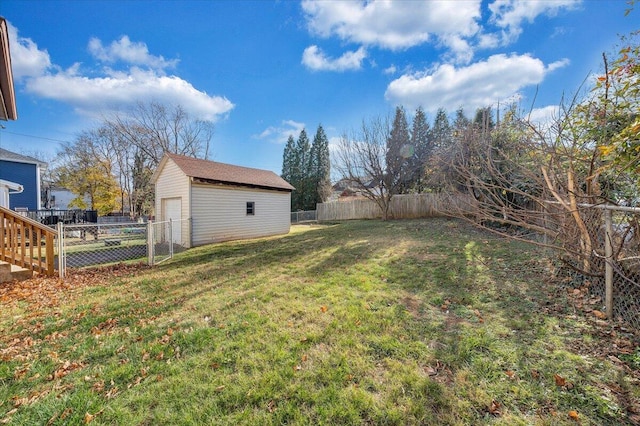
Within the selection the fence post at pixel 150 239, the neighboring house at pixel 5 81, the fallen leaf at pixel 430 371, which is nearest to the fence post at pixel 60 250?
the fence post at pixel 150 239

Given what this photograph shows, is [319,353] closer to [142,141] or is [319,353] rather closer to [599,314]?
[599,314]

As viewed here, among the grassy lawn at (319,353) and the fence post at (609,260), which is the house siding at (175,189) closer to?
the grassy lawn at (319,353)

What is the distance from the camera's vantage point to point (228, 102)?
1905cm

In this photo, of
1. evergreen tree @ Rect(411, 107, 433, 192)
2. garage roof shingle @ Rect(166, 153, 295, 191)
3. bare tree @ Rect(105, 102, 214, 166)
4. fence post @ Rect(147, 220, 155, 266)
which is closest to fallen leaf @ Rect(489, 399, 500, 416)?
fence post @ Rect(147, 220, 155, 266)

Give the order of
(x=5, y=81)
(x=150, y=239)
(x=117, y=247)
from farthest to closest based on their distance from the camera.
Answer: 1. (x=117, y=247)
2. (x=150, y=239)
3. (x=5, y=81)

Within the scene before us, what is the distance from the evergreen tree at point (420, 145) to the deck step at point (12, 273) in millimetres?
21679

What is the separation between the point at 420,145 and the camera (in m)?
23.0

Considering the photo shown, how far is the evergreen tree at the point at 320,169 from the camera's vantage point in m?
30.2

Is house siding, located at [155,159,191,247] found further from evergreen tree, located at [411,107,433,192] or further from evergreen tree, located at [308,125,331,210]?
evergreen tree, located at [308,125,331,210]

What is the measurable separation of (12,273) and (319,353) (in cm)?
716

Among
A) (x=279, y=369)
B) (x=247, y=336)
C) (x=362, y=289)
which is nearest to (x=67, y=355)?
(x=247, y=336)

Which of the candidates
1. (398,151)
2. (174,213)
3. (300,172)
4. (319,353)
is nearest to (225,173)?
(174,213)

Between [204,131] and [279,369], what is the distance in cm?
2915

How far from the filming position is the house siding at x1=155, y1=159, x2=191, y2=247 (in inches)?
405
